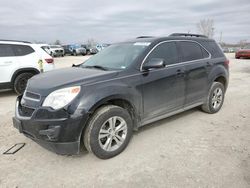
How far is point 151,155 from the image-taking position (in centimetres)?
350

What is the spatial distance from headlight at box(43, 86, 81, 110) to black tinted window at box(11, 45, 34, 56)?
528cm

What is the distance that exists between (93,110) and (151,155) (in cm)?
113

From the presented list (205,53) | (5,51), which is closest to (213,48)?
(205,53)

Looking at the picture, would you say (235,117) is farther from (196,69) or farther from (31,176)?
(31,176)

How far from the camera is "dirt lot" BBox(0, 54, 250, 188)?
2877 millimetres

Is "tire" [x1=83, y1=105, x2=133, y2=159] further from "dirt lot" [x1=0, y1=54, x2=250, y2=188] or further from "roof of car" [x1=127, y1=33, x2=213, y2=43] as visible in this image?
"roof of car" [x1=127, y1=33, x2=213, y2=43]

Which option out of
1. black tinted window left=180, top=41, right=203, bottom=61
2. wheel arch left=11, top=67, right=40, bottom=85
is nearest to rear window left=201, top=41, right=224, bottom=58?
black tinted window left=180, top=41, right=203, bottom=61

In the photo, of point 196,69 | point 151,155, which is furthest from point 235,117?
point 151,155

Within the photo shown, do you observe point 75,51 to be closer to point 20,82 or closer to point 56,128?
point 20,82

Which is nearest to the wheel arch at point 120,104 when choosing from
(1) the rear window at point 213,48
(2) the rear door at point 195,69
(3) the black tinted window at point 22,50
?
(2) the rear door at point 195,69

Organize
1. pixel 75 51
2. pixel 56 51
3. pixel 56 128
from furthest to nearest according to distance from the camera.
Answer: pixel 75 51, pixel 56 51, pixel 56 128

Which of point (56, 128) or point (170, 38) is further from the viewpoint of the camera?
point (170, 38)

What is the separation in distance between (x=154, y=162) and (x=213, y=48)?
131 inches

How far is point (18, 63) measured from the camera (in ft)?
24.4
